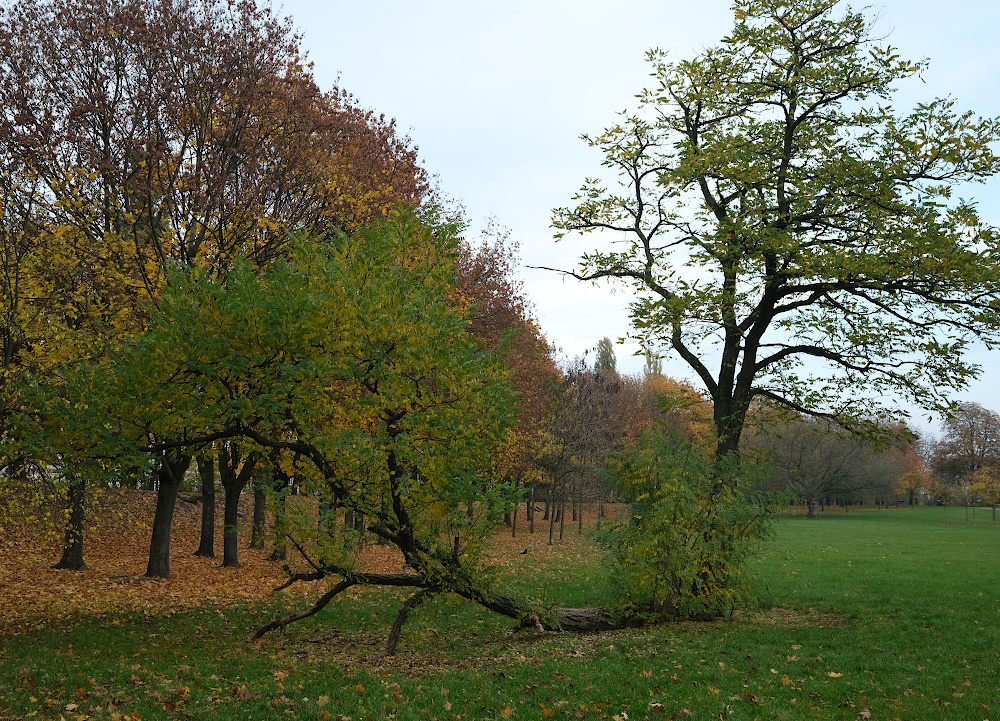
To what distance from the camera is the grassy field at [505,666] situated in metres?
7.61

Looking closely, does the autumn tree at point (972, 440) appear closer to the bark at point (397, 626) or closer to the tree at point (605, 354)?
the tree at point (605, 354)

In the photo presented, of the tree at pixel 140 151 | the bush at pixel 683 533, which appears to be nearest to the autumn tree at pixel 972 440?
the bush at pixel 683 533

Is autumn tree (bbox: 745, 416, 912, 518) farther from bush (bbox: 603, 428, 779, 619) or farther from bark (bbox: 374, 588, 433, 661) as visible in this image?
bark (bbox: 374, 588, 433, 661)

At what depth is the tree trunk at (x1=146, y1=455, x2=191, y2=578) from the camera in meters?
16.5

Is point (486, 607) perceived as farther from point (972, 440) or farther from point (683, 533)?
point (972, 440)

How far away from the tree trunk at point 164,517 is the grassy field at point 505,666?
372 centimetres

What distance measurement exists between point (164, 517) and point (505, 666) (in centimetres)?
1100

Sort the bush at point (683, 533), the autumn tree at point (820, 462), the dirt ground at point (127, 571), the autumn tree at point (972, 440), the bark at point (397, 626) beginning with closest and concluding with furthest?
the bark at point (397, 626) < the bush at point (683, 533) < the dirt ground at point (127, 571) < the autumn tree at point (820, 462) < the autumn tree at point (972, 440)

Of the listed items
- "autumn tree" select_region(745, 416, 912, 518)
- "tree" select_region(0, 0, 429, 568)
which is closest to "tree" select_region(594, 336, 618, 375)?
"autumn tree" select_region(745, 416, 912, 518)

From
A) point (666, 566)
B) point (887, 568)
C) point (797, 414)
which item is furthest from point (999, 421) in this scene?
point (666, 566)

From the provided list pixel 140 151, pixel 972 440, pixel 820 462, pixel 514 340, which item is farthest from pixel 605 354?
pixel 140 151

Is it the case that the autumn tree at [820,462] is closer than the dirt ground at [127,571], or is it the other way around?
the dirt ground at [127,571]

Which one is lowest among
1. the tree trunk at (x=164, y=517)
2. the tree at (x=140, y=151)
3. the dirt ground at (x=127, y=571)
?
the dirt ground at (x=127, y=571)

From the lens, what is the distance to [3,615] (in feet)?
39.1
